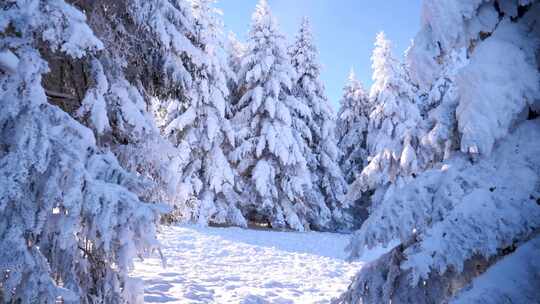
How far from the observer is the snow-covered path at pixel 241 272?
6043mm

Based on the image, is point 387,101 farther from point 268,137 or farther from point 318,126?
point 268,137

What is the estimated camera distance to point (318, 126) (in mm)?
22953

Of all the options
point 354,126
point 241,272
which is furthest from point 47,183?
point 354,126

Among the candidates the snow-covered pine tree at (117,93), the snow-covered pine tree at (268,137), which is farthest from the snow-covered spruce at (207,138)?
the snow-covered pine tree at (117,93)

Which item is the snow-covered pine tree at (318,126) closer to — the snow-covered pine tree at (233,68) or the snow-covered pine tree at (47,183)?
the snow-covered pine tree at (233,68)

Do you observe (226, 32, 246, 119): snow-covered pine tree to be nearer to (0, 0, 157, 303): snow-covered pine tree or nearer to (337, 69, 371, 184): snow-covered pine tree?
(337, 69, 371, 184): snow-covered pine tree

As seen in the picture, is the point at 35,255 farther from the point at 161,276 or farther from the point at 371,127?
the point at 371,127

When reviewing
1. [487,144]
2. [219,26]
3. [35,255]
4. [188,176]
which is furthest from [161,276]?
[219,26]

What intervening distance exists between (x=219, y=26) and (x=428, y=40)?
1718cm

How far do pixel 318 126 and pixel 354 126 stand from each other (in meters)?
5.60

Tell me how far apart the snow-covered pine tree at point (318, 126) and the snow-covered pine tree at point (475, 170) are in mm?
19247

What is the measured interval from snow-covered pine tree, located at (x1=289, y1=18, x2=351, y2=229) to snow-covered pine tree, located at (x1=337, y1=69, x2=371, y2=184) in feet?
13.9

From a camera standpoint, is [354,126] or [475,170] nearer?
[475,170]

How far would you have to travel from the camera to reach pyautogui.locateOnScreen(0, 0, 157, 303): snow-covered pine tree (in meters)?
2.65
